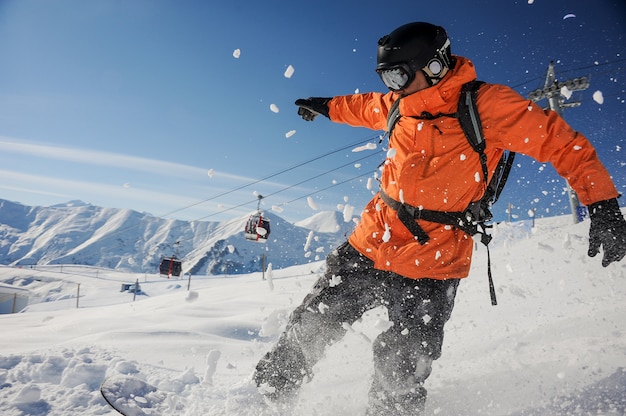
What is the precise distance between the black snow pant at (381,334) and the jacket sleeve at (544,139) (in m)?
0.86

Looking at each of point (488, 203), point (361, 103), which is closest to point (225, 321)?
point (361, 103)

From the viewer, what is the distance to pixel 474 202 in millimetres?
2229

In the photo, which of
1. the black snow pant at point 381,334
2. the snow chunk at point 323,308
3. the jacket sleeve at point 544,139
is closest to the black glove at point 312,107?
the black snow pant at point 381,334

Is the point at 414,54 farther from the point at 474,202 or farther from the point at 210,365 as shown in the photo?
the point at 210,365

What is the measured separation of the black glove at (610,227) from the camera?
1841mm

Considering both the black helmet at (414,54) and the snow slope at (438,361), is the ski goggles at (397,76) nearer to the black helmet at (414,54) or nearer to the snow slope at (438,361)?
the black helmet at (414,54)

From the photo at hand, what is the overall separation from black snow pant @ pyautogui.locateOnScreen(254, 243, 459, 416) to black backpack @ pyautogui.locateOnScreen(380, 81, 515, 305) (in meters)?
0.35

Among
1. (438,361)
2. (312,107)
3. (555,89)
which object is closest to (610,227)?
(438,361)

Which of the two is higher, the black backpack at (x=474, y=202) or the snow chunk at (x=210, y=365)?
the black backpack at (x=474, y=202)

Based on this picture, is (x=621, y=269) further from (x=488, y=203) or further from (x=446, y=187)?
(x=446, y=187)

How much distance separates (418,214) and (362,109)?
1.08 m

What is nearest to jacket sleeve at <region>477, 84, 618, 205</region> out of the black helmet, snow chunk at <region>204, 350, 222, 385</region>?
the black helmet

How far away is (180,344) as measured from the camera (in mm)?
3920

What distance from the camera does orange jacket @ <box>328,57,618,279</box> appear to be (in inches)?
75.1
